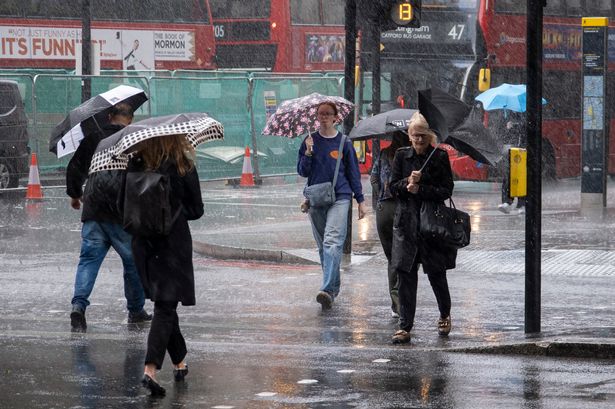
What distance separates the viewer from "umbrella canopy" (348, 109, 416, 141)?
1063 cm

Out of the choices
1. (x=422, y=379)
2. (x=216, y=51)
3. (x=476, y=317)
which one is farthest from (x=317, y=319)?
(x=216, y=51)

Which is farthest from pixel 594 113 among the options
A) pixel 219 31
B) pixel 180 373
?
pixel 219 31

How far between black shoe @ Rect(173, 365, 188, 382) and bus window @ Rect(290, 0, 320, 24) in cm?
2500

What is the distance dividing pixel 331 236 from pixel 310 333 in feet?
4.79

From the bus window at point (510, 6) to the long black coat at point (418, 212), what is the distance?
16317 millimetres

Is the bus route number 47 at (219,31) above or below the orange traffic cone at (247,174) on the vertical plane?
above

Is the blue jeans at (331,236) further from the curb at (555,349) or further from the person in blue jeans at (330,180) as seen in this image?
the curb at (555,349)

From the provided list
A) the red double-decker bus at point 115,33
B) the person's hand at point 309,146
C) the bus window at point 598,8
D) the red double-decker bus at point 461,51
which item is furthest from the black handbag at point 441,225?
the red double-decker bus at point 115,33

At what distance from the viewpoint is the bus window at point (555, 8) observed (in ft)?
89.0

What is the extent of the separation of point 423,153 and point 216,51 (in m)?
24.6

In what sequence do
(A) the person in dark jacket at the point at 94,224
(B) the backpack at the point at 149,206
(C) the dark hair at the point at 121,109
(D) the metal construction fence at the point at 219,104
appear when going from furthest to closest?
(D) the metal construction fence at the point at 219,104
(C) the dark hair at the point at 121,109
(A) the person in dark jacket at the point at 94,224
(B) the backpack at the point at 149,206

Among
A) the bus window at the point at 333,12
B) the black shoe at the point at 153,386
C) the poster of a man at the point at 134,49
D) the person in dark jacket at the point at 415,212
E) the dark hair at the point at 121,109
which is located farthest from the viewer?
the bus window at the point at 333,12

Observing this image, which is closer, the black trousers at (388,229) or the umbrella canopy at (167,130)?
the umbrella canopy at (167,130)

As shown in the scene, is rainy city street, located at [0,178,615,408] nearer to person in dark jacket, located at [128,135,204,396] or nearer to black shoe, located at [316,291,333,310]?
black shoe, located at [316,291,333,310]
